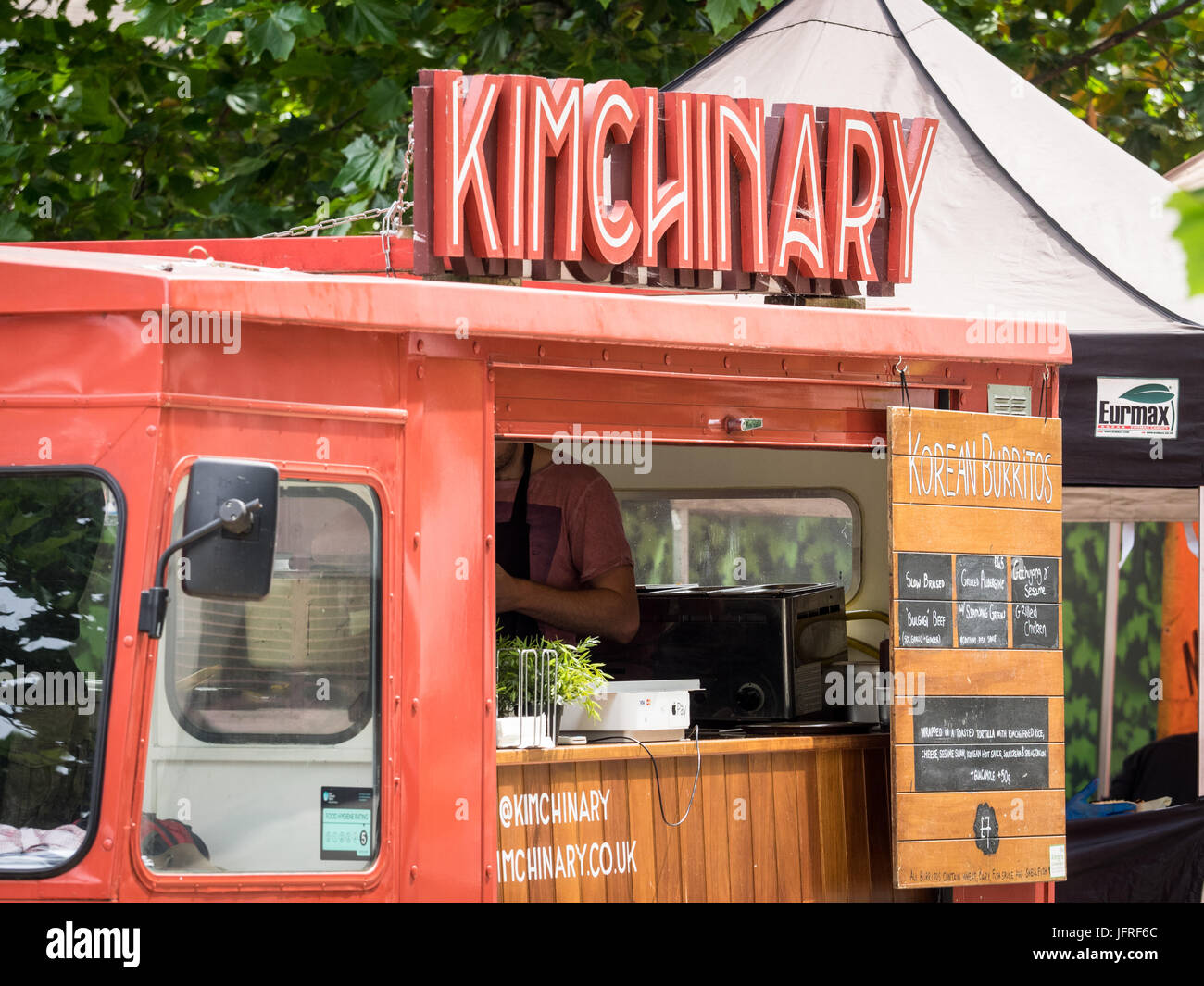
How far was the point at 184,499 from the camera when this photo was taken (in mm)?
3014

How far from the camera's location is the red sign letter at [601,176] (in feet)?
13.0

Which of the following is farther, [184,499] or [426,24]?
[426,24]

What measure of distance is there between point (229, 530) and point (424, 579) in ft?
1.97

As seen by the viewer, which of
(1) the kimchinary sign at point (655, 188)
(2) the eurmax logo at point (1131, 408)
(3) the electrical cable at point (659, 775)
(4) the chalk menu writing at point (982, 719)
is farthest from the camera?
(2) the eurmax logo at point (1131, 408)

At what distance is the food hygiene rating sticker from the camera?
315cm

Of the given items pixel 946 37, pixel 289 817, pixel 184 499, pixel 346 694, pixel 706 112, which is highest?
pixel 946 37

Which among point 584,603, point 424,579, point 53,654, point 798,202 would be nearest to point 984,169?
point 798,202

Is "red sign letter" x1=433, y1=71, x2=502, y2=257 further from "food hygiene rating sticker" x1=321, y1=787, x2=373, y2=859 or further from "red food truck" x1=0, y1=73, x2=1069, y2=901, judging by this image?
"food hygiene rating sticker" x1=321, y1=787, x2=373, y2=859

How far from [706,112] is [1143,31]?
6675 mm

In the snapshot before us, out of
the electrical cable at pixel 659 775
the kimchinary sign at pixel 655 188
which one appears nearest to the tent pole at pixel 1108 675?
the kimchinary sign at pixel 655 188

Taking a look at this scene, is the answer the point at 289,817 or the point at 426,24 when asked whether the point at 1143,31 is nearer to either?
the point at 426,24

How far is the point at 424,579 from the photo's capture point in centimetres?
331

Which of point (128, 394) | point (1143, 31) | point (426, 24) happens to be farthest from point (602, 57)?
point (128, 394)

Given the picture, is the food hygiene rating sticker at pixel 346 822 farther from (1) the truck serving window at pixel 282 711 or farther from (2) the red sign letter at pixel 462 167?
(2) the red sign letter at pixel 462 167
